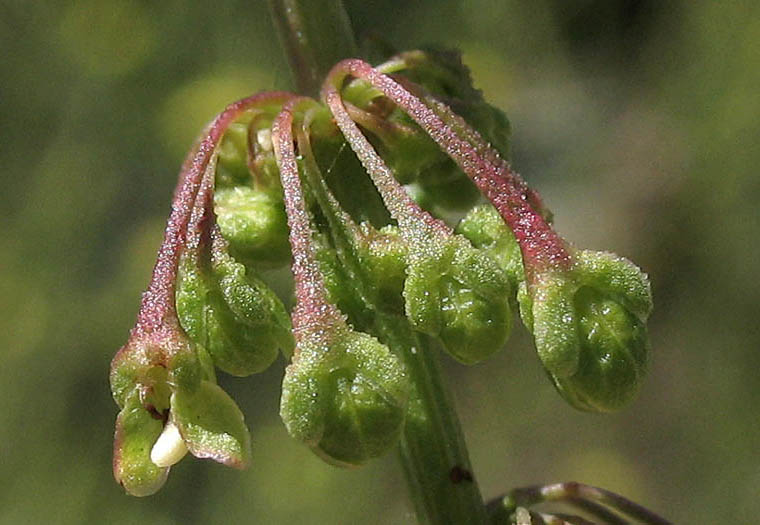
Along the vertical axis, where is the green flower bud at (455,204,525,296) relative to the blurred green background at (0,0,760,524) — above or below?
below

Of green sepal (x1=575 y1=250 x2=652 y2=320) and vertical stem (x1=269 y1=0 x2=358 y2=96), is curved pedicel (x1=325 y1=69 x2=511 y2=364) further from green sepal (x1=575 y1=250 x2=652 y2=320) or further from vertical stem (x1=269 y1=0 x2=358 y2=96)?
vertical stem (x1=269 y1=0 x2=358 y2=96)

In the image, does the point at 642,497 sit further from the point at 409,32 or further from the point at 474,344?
the point at 474,344

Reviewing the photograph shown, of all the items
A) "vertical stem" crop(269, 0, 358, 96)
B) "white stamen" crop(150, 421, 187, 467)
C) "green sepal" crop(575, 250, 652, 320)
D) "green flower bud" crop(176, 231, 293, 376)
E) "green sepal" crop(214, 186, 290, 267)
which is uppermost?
"vertical stem" crop(269, 0, 358, 96)

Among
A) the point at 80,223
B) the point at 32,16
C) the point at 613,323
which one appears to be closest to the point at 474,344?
the point at 613,323

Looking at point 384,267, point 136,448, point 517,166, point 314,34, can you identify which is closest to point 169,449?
point 136,448

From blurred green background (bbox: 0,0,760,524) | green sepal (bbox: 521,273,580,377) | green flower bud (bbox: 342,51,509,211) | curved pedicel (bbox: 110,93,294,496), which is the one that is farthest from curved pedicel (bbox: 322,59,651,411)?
blurred green background (bbox: 0,0,760,524)

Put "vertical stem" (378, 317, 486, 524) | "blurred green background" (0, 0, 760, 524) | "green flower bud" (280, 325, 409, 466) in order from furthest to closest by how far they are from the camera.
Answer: "blurred green background" (0, 0, 760, 524) → "vertical stem" (378, 317, 486, 524) → "green flower bud" (280, 325, 409, 466)
